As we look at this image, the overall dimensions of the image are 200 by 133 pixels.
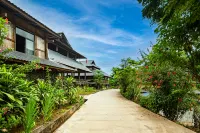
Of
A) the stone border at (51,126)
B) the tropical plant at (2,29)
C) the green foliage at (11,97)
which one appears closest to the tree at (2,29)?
the tropical plant at (2,29)

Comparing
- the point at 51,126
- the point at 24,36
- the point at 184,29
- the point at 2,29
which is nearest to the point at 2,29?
the point at 2,29

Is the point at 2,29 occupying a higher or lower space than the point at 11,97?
higher

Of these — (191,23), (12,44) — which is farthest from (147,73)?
(12,44)

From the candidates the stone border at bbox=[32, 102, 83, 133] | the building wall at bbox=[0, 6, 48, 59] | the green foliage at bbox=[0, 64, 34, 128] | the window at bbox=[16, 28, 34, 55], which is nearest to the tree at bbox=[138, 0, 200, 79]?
the stone border at bbox=[32, 102, 83, 133]

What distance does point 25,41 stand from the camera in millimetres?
13961

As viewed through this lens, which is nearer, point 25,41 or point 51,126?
point 51,126

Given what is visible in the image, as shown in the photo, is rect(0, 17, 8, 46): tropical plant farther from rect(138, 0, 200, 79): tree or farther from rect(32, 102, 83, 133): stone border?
rect(138, 0, 200, 79): tree

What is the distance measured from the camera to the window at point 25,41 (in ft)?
44.4

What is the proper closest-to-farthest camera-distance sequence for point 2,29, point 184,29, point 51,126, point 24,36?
point 184,29 → point 51,126 → point 2,29 → point 24,36

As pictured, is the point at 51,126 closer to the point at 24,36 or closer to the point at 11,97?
the point at 11,97

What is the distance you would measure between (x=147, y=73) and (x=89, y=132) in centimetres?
459

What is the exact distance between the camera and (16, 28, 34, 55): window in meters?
13.5

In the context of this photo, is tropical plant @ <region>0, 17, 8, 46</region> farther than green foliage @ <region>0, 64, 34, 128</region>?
Yes

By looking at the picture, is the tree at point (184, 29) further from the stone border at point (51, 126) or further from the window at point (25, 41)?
the window at point (25, 41)
